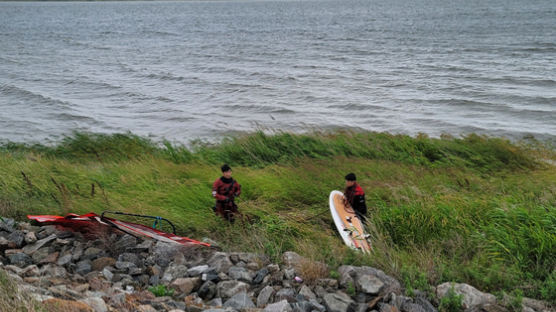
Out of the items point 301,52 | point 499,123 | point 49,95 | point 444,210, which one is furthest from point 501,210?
point 301,52

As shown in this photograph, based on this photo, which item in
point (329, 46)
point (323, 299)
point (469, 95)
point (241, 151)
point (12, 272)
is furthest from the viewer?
point (329, 46)

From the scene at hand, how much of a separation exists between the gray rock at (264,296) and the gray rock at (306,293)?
0.37 metres

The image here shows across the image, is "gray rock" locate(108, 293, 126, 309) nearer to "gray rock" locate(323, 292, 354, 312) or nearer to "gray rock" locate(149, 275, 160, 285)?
"gray rock" locate(149, 275, 160, 285)

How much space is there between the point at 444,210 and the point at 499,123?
11844 mm

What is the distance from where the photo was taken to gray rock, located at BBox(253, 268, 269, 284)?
223 inches

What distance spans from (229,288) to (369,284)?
1.75m

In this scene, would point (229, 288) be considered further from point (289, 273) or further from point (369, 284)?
point (369, 284)

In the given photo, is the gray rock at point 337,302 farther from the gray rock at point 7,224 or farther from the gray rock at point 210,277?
the gray rock at point 7,224

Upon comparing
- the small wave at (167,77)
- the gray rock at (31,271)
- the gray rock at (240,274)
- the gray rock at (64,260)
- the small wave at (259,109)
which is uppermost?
the gray rock at (240,274)

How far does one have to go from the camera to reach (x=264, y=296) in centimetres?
525

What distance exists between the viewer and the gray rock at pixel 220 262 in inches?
235

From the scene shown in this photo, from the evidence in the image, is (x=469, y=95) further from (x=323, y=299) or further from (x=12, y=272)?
(x=12, y=272)

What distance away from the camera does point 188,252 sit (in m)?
6.59

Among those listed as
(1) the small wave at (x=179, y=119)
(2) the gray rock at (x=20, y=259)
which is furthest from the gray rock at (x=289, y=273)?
(1) the small wave at (x=179, y=119)
